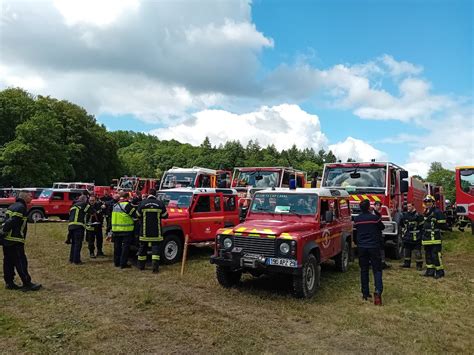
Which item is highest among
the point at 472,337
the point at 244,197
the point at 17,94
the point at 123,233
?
the point at 17,94

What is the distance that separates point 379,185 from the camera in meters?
11.0

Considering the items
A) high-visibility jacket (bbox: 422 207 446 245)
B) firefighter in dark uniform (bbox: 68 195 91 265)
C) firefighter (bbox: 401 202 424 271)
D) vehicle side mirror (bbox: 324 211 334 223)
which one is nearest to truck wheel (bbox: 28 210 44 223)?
firefighter in dark uniform (bbox: 68 195 91 265)

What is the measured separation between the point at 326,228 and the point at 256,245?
1841mm

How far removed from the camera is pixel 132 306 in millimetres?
6559

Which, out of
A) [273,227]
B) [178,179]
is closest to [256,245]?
[273,227]

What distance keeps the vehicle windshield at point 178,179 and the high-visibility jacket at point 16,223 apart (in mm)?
9038

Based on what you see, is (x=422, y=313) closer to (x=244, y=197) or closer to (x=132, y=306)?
(x=132, y=306)

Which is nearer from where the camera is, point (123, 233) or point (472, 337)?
point (472, 337)

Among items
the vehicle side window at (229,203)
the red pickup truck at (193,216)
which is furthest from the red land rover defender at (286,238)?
the vehicle side window at (229,203)

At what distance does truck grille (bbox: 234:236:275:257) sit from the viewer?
694 centimetres

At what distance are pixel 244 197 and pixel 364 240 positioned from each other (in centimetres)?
758

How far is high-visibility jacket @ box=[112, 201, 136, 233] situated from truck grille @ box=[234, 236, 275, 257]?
3.24 metres

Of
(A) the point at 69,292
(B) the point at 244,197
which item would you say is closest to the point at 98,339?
(A) the point at 69,292

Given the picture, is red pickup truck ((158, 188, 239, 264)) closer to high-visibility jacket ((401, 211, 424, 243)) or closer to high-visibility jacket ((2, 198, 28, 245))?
high-visibility jacket ((2, 198, 28, 245))
